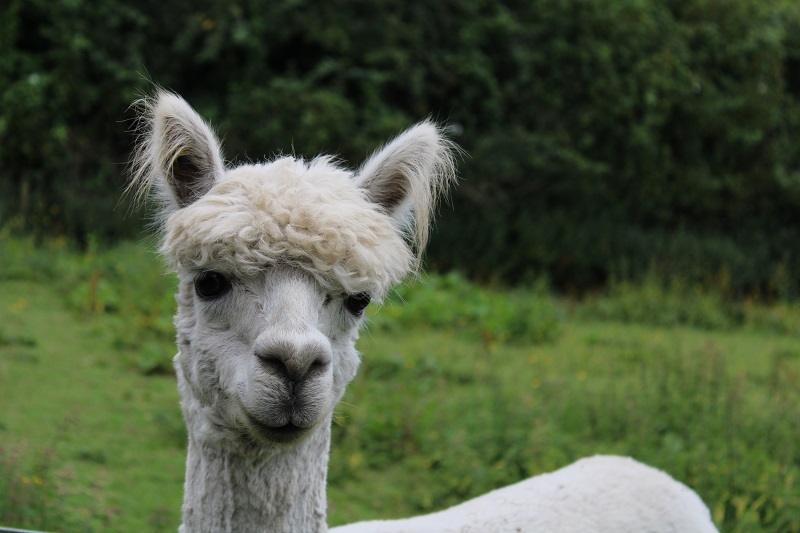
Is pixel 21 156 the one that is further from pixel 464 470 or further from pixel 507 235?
pixel 464 470

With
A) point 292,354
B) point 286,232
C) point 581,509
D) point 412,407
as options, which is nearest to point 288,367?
point 292,354

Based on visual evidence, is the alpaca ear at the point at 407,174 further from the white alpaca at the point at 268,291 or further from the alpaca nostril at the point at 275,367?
the alpaca nostril at the point at 275,367

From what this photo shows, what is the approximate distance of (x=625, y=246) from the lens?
13.5 m

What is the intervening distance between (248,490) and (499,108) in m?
11.3

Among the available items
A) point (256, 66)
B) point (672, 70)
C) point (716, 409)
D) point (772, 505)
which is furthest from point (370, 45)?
point (772, 505)

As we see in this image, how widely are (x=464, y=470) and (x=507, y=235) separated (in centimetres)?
796

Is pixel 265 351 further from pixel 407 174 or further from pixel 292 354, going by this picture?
pixel 407 174

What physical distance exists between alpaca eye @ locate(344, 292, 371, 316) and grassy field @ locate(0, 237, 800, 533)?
94 centimetres

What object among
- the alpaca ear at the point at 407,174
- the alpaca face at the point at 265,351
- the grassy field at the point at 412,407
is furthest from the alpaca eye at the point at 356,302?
the grassy field at the point at 412,407

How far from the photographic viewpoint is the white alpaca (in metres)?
2.21

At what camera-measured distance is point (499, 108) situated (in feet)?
43.0

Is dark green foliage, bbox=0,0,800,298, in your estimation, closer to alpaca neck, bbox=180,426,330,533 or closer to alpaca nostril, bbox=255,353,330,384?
alpaca neck, bbox=180,426,330,533

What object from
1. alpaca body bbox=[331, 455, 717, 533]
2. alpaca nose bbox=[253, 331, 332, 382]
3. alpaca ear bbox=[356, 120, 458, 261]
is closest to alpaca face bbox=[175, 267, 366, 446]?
alpaca nose bbox=[253, 331, 332, 382]

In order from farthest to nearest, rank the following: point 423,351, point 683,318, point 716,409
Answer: point 683,318
point 423,351
point 716,409
